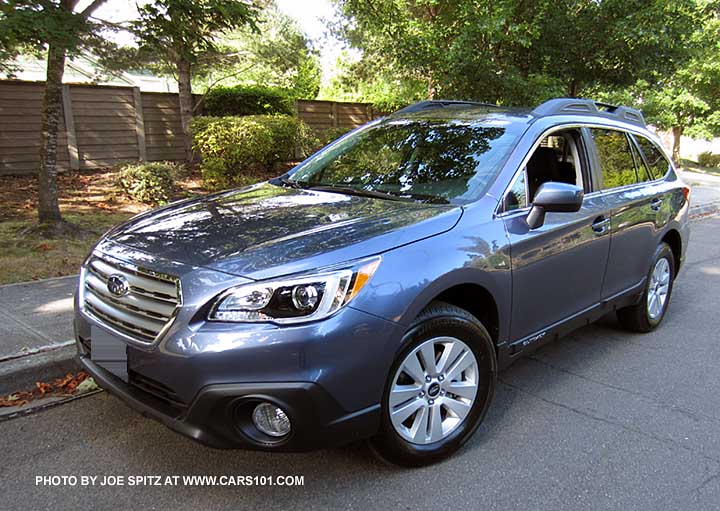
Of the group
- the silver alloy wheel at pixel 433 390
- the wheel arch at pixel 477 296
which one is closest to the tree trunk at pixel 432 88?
the wheel arch at pixel 477 296

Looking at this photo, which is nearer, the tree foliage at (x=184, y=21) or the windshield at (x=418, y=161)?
the windshield at (x=418, y=161)

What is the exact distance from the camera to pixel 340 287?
2.36 meters

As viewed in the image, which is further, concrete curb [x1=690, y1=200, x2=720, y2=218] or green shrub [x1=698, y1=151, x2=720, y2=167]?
green shrub [x1=698, y1=151, x2=720, y2=167]

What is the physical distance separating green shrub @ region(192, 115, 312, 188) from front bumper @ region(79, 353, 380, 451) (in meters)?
7.87

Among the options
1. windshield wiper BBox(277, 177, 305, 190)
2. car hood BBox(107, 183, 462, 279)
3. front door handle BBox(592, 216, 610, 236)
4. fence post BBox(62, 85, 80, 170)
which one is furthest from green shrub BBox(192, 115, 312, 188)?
front door handle BBox(592, 216, 610, 236)

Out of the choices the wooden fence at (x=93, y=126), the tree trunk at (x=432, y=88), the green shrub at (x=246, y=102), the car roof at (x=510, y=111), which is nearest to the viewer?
the car roof at (x=510, y=111)

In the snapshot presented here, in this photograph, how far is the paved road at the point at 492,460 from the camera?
102 inches

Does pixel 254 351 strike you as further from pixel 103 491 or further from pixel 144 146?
pixel 144 146

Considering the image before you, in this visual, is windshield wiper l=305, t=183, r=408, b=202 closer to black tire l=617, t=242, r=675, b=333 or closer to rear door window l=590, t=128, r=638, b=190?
rear door window l=590, t=128, r=638, b=190

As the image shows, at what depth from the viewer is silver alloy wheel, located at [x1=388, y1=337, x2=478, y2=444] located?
263 cm

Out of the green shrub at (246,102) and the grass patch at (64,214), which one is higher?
the green shrub at (246,102)

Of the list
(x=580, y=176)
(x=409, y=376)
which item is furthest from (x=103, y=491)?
(x=580, y=176)

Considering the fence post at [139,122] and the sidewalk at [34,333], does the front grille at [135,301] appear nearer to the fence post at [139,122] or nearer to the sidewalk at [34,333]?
the sidewalk at [34,333]

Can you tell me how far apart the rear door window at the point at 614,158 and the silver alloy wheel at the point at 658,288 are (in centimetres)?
86
